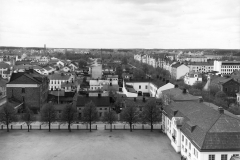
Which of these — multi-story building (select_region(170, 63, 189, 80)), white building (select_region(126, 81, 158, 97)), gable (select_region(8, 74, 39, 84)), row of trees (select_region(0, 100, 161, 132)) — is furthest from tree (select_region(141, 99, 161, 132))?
multi-story building (select_region(170, 63, 189, 80))

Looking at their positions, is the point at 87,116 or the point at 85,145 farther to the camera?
the point at 87,116

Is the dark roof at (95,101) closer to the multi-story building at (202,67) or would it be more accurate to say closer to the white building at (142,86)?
the white building at (142,86)

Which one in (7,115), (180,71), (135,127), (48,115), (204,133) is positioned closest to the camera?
(204,133)

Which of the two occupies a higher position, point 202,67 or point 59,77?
point 202,67

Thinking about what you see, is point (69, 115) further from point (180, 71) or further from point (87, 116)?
point (180, 71)

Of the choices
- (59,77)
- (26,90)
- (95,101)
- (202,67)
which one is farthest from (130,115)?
(202,67)

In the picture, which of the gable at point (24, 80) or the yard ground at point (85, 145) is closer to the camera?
the yard ground at point (85, 145)

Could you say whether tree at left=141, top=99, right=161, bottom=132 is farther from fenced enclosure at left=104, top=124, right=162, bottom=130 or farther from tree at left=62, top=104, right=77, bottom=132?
tree at left=62, top=104, right=77, bottom=132

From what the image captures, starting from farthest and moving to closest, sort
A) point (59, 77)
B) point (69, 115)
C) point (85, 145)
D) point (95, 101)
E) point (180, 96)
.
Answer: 1. point (59, 77)
2. point (95, 101)
3. point (180, 96)
4. point (69, 115)
5. point (85, 145)

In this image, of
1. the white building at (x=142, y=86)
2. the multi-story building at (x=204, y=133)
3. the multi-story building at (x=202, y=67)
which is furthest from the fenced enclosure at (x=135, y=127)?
the multi-story building at (x=202, y=67)
